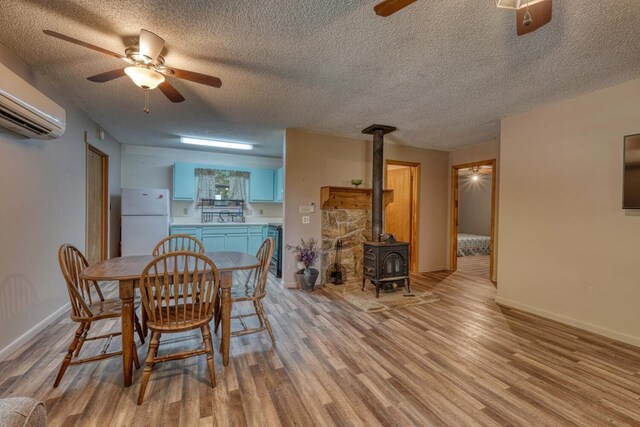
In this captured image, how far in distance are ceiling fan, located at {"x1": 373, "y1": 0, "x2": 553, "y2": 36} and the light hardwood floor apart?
2175 millimetres

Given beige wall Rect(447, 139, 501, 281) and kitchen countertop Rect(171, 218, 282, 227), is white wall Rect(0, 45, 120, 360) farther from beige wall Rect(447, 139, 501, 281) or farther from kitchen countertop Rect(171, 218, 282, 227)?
beige wall Rect(447, 139, 501, 281)

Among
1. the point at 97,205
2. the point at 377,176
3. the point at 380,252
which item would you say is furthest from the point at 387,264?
the point at 97,205

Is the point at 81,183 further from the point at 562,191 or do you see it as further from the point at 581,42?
the point at 562,191

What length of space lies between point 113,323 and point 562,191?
16.6ft

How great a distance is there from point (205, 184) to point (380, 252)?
13.2 ft

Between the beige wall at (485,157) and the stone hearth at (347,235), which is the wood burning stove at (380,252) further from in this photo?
the beige wall at (485,157)

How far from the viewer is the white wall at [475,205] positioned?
8500 mm

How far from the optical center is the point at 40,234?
260 cm

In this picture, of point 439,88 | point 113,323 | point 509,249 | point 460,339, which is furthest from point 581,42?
point 113,323

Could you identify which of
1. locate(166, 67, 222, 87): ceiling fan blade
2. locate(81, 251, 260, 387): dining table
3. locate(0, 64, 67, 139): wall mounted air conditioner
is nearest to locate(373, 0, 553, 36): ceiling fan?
locate(166, 67, 222, 87): ceiling fan blade

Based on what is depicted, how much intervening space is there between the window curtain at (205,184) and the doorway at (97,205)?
Answer: 61.0 inches

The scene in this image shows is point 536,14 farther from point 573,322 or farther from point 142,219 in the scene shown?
point 142,219

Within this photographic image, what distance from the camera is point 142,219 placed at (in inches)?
189

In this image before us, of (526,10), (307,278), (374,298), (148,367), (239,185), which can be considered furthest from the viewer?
(239,185)
